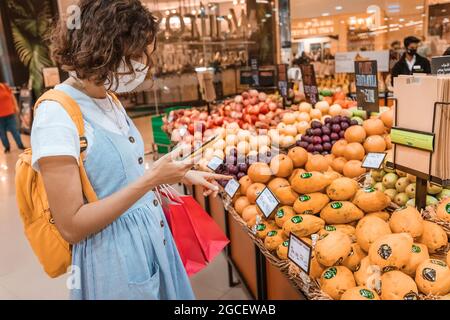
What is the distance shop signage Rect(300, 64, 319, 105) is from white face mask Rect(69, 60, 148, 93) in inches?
112

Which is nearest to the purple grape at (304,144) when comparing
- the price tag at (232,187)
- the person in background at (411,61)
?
the price tag at (232,187)

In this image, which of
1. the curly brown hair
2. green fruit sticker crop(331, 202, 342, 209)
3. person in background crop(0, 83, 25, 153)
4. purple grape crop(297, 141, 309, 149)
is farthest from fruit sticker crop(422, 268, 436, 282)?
person in background crop(0, 83, 25, 153)

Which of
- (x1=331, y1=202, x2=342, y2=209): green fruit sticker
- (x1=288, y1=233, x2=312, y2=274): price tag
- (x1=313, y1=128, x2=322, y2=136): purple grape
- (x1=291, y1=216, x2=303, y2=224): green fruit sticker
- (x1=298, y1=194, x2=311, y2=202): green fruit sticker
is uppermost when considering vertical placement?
(x1=313, y1=128, x2=322, y2=136): purple grape

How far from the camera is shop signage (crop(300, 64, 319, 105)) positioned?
12.8ft

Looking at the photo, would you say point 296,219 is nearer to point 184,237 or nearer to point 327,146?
point 184,237

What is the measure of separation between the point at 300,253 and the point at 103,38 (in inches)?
38.8

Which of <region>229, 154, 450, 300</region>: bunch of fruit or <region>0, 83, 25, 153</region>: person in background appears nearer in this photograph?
<region>229, 154, 450, 300</region>: bunch of fruit

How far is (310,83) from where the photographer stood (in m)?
3.99

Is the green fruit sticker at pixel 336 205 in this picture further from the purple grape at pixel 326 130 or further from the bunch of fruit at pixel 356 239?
the purple grape at pixel 326 130

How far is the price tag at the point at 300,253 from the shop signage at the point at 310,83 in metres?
2.68

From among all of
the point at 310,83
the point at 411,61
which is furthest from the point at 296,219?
the point at 411,61

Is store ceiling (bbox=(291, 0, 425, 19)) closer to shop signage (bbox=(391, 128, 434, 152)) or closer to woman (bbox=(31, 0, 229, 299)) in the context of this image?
shop signage (bbox=(391, 128, 434, 152))

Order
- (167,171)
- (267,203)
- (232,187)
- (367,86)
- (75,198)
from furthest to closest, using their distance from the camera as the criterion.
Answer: (367,86) → (232,187) → (267,203) → (167,171) → (75,198)

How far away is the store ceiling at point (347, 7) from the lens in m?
9.08
